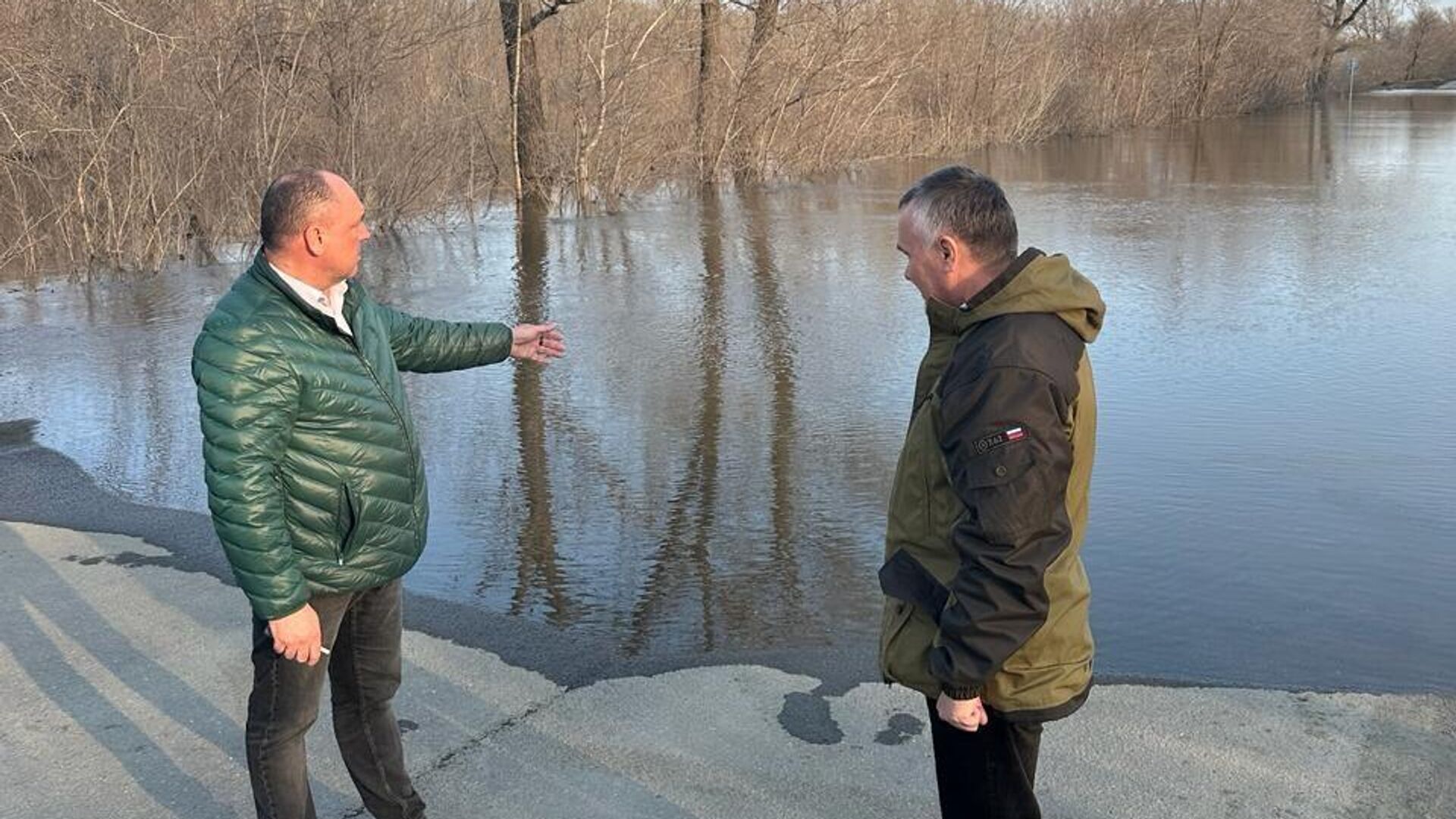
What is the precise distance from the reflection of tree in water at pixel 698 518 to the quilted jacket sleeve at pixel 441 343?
1359 millimetres

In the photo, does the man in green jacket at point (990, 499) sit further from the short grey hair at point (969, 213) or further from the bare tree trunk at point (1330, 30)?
the bare tree trunk at point (1330, 30)

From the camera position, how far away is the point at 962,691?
244 cm

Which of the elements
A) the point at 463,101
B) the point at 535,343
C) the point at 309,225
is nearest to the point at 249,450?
the point at 309,225

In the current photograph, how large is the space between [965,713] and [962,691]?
49 millimetres

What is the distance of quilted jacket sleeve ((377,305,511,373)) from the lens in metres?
3.69

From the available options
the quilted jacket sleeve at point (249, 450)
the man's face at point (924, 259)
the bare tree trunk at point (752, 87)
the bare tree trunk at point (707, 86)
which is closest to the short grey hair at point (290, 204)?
the quilted jacket sleeve at point (249, 450)

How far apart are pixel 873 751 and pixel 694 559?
1900mm

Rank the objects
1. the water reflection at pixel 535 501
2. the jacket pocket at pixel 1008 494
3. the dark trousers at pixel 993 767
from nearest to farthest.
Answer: the jacket pocket at pixel 1008 494
the dark trousers at pixel 993 767
the water reflection at pixel 535 501

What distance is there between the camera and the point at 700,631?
4785 millimetres

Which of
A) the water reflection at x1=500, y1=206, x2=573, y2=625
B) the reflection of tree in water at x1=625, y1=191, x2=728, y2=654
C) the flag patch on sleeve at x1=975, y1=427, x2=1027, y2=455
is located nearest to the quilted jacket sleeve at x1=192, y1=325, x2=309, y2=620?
the flag patch on sleeve at x1=975, y1=427, x2=1027, y2=455

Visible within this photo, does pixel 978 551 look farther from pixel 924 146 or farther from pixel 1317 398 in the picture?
pixel 924 146

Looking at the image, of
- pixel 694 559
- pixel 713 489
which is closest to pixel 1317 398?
pixel 713 489

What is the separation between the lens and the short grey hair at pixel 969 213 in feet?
8.12

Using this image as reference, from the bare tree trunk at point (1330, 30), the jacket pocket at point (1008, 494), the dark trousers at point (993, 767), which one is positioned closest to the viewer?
the jacket pocket at point (1008, 494)
